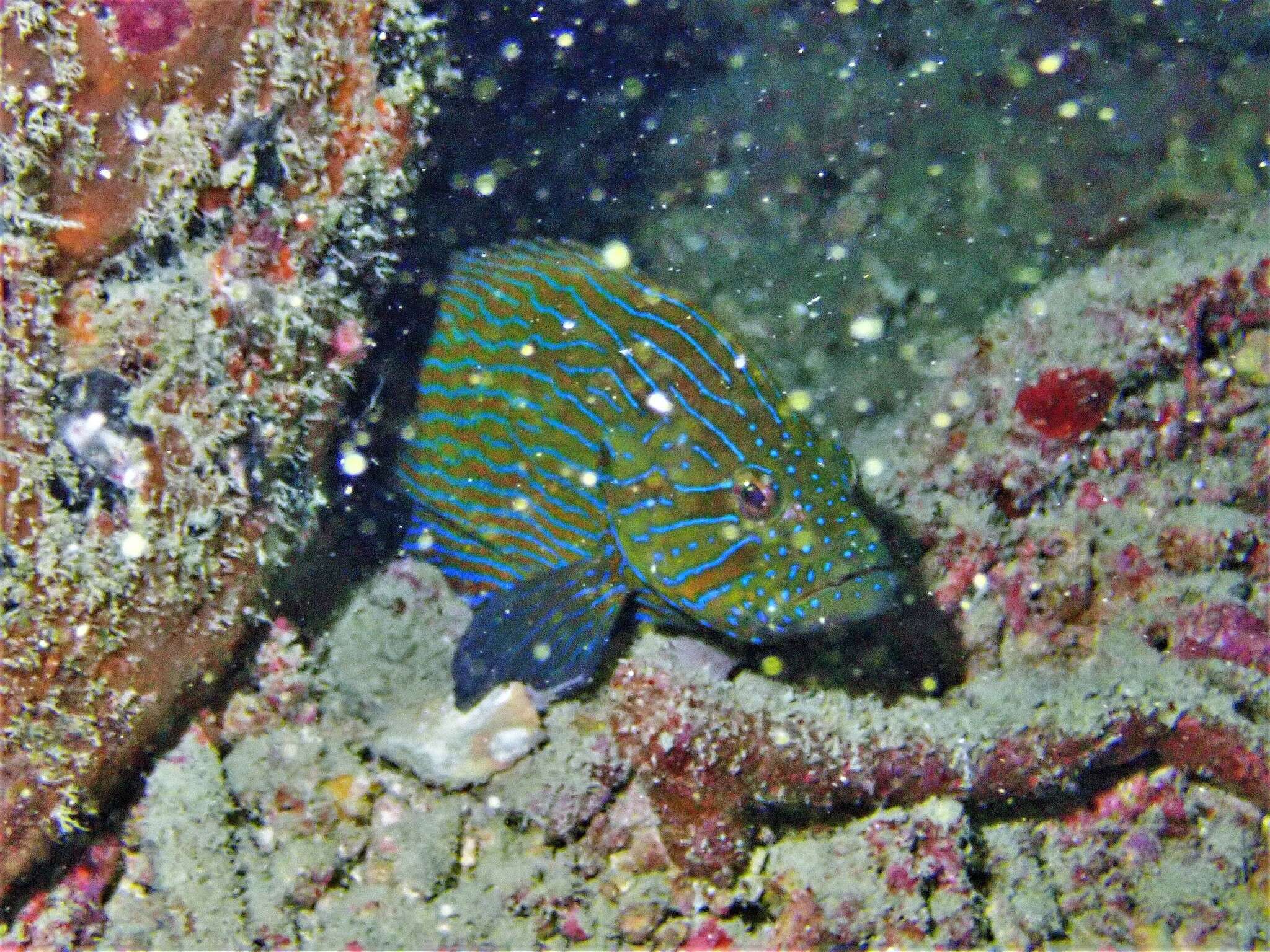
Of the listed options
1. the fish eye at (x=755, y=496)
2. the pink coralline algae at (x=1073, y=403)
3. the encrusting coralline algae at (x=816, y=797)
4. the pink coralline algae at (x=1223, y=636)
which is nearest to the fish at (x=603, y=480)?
the fish eye at (x=755, y=496)

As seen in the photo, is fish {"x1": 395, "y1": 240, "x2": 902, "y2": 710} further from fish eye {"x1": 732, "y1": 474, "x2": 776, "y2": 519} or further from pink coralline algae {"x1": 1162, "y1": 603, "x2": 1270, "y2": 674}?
pink coralline algae {"x1": 1162, "y1": 603, "x2": 1270, "y2": 674}

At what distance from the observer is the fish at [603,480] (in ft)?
11.5

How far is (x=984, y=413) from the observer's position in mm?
4645

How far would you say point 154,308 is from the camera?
2822 millimetres

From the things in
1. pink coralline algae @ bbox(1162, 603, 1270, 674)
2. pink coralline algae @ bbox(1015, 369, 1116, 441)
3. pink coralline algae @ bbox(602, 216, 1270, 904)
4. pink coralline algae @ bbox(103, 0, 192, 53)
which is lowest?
pink coralline algae @ bbox(1162, 603, 1270, 674)

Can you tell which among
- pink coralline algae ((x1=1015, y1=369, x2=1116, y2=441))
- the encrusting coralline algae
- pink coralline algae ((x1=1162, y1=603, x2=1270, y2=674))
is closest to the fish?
the encrusting coralline algae

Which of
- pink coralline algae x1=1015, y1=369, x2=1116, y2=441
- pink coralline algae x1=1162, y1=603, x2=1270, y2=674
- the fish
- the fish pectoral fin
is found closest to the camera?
the fish

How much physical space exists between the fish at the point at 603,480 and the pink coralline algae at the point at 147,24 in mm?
1676

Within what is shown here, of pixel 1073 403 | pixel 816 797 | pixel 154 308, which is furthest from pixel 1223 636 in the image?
pixel 154 308

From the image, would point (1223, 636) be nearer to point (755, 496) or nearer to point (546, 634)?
point (755, 496)

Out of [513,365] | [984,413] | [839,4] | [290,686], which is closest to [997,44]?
[839,4]

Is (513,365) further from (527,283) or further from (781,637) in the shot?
(781,637)

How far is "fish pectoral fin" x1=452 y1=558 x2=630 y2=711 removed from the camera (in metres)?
3.72

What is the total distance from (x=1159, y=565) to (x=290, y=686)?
14.3ft
